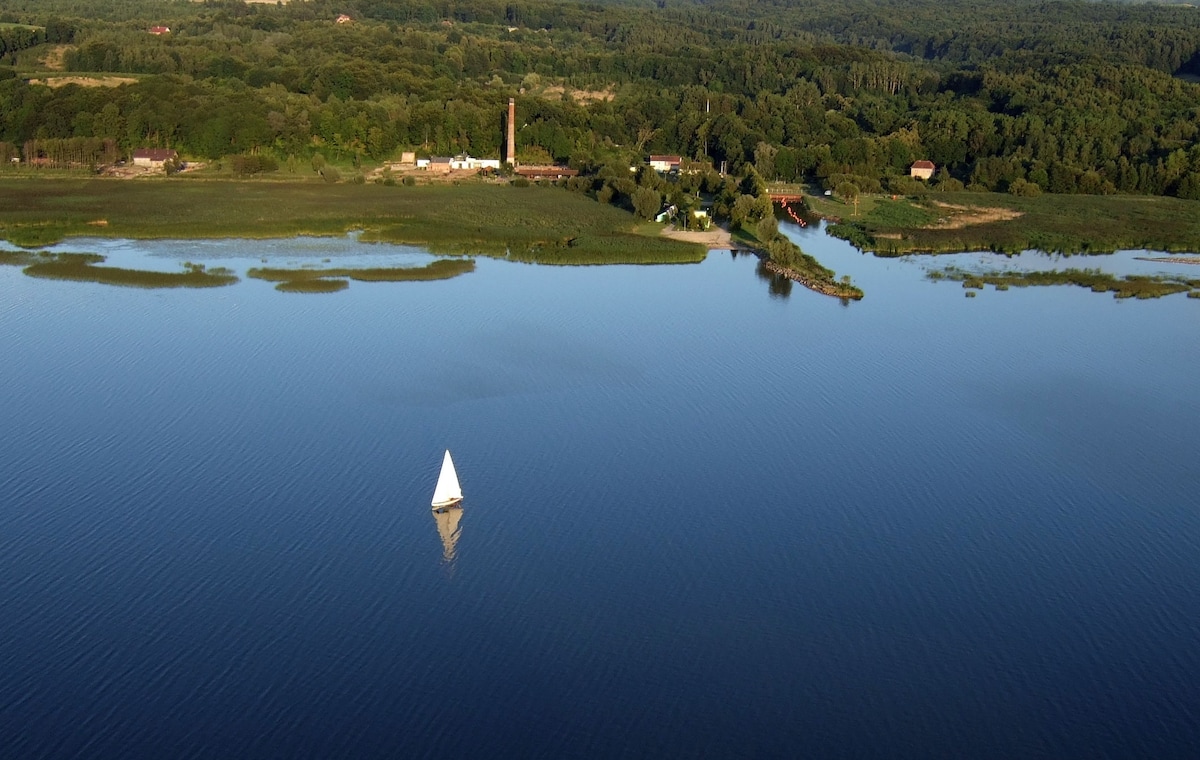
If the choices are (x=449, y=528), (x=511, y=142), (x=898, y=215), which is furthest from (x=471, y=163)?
(x=449, y=528)

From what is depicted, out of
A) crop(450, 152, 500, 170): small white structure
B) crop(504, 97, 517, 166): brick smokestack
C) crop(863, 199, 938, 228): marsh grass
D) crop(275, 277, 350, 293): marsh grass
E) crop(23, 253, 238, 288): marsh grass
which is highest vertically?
crop(504, 97, 517, 166): brick smokestack

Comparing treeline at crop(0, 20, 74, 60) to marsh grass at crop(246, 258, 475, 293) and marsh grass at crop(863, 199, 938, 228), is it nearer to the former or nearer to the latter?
marsh grass at crop(246, 258, 475, 293)

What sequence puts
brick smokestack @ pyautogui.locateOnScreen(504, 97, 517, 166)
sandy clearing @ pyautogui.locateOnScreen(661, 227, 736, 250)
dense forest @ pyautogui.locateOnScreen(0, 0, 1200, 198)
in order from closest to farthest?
1. sandy clearing @ pyautogui.locateOnScreen(661, 227, 736, 250)
2. dense forest @ pyautogui.locateOnScreen(0, 0, 1200, 198)
3. brick smokestack @ pyautogui.locateOnScreen(504, 97, 517, 166)

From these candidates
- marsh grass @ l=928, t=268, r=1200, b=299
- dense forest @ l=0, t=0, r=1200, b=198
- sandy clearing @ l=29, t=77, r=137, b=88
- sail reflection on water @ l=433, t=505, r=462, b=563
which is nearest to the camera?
sail reflection on water @ l=433, t=505, r=462, b=563

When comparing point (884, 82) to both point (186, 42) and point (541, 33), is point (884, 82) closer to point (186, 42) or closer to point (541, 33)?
point (541, 33)

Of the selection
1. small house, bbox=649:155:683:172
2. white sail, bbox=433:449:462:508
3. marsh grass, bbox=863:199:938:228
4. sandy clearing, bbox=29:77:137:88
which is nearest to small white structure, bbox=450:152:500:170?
small house, bbox=649:155:683:172

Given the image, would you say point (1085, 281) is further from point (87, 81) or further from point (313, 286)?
point (87, 81)

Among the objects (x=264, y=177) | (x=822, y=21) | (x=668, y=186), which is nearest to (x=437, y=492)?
(x=668, y=186)

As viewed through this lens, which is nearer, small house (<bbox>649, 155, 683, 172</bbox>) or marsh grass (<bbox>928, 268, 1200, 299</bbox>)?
marsh grass (<bbox>928, 268, 1200, 299</bbox>)
